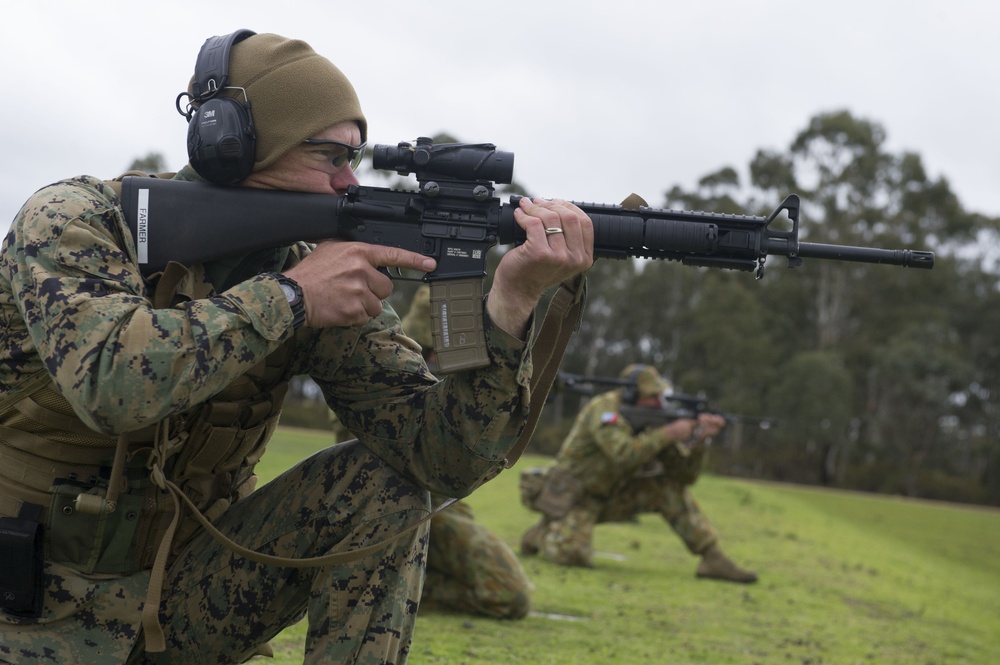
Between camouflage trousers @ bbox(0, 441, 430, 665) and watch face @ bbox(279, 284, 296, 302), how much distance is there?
623 mm

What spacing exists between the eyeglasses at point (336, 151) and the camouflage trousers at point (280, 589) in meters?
0.97

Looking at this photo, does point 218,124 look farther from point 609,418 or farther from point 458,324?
point 609,418

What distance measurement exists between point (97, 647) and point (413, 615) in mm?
948

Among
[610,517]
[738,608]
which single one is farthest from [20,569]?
[610,517]

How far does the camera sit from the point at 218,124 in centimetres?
328

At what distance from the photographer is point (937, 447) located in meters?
47.2

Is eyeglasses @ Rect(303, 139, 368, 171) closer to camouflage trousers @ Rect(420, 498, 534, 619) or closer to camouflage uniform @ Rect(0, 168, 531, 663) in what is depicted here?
camouflage uniform @ Rect(0, 168, 531, 663)

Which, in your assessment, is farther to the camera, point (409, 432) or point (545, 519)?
point (545, 519)

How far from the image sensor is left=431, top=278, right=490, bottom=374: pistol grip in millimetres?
3314

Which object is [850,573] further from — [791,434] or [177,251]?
[791,434]

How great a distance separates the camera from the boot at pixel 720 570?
9.53 m

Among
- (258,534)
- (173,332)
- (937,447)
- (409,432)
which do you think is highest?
(173,332)

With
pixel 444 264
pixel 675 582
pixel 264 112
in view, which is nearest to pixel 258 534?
pixel 444 264

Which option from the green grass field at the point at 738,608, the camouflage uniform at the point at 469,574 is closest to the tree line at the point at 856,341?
the green grass field at the point at 738,608
